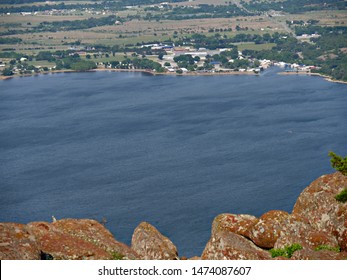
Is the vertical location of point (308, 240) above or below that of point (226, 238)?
below

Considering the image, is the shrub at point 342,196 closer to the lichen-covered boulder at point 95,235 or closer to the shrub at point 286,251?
the shrub at point 286,251

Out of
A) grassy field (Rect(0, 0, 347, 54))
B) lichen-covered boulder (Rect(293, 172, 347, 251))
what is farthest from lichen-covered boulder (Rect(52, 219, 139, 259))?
grassy field (Rect(0, 0, 347, 54))

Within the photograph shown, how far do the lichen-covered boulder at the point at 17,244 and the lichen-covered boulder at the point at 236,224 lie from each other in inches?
72.7

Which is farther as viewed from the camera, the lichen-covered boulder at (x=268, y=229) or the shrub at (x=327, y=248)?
the lichen-covered boulder at (x=268, y=229)

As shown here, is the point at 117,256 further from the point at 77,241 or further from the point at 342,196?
the point at 342,196

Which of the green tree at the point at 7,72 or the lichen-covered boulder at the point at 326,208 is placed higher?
the lichen-covered boulder at the point at 326,208

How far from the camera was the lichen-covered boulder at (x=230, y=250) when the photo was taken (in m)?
6.82

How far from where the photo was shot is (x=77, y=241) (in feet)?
23.1

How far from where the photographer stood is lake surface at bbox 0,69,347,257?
69.7 feet

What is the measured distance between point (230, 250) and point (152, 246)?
86 cm

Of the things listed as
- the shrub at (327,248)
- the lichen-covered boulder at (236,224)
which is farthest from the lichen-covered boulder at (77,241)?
the shrub at (327,248)

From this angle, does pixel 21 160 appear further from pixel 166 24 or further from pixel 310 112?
pixel 166 24

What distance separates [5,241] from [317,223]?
312 cm

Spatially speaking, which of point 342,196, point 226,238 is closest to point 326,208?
point 342,196
